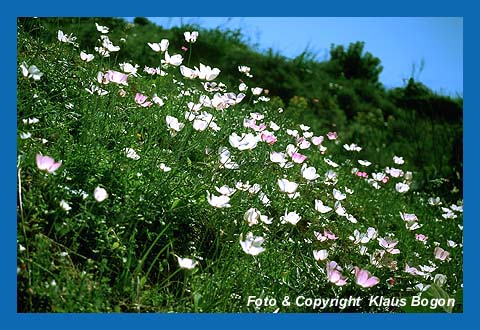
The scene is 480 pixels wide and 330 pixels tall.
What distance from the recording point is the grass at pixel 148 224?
1.87 m

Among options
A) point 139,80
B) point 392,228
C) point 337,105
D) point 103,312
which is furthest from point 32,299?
point 337,105

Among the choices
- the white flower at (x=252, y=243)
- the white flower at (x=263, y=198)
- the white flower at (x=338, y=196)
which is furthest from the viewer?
the white flower at (x=338, y=196)

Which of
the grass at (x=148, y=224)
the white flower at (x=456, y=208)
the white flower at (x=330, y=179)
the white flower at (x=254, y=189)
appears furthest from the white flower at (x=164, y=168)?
the white flower at (x=456, y=208)

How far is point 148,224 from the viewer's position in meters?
2.10

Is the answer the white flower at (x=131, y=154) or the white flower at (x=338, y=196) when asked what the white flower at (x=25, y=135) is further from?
the white flower at (x=338, y=196)

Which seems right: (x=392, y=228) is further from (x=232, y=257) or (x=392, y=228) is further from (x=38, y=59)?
(x=38, y=59)

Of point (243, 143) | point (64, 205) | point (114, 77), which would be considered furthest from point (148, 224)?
point (114, 77)

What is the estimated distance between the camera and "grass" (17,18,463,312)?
187 centimetres

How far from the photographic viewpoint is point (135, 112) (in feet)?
8.77

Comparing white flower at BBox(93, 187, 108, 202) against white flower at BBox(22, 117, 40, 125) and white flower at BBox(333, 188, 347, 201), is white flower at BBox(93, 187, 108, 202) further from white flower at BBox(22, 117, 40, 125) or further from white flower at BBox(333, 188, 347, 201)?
white flower at BBox(333, 188, 347, 201)

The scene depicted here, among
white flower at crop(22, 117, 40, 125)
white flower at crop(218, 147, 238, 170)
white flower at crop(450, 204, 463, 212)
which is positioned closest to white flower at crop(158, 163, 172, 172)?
white flower at crop(218, 147, 238, 170)

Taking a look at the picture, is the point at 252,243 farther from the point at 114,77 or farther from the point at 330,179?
the point at 330,179

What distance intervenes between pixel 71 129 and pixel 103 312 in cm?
80

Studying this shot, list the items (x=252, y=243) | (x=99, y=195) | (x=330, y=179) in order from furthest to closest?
(x=330, y=179) → (x=252, y=243) → (x=99, y=195)
